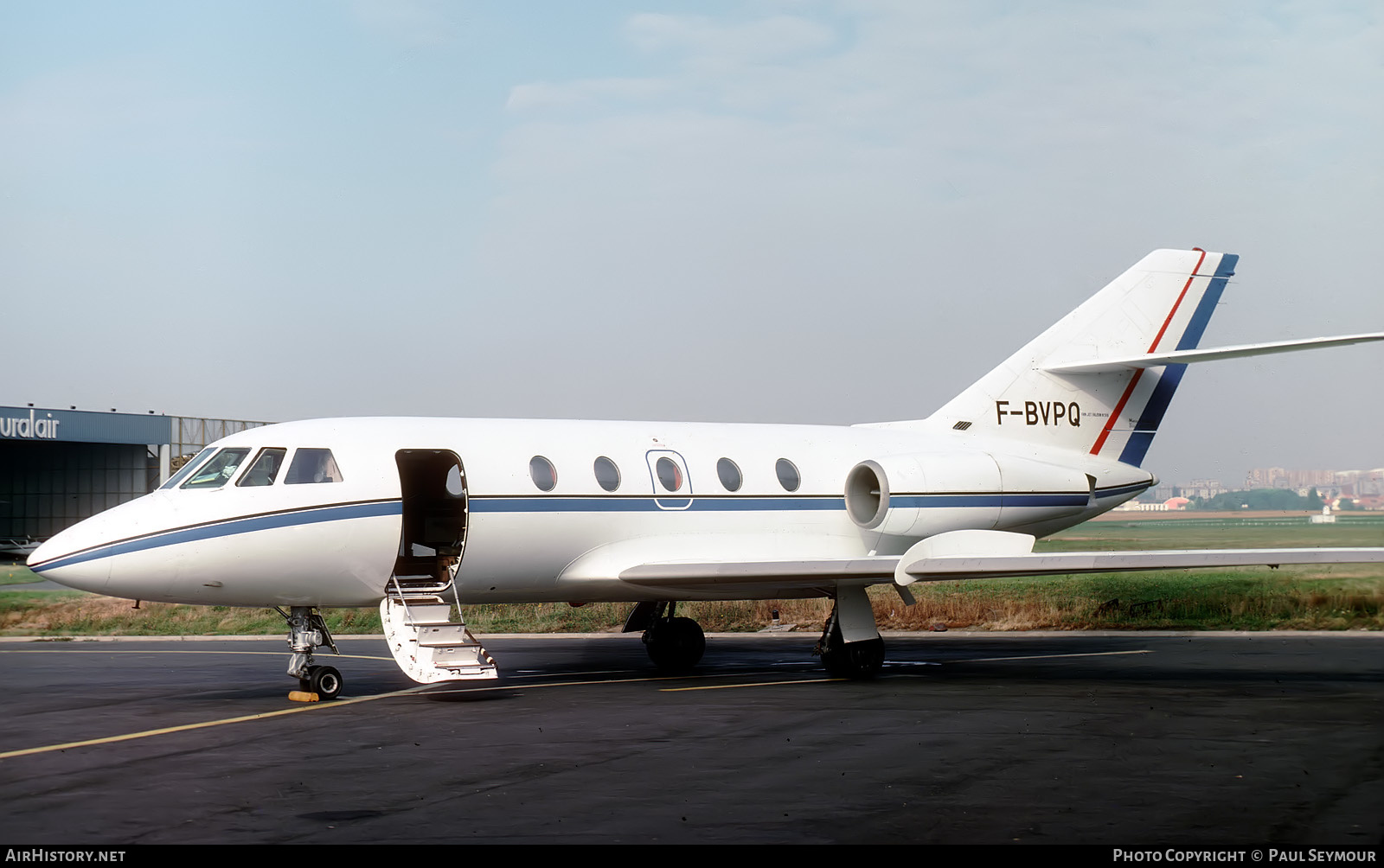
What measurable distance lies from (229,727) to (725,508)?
25.0ft

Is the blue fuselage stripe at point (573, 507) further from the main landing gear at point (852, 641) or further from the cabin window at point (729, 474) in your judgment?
the main landing gear at point (852, 641)

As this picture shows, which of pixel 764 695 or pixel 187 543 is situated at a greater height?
pixel 187 543

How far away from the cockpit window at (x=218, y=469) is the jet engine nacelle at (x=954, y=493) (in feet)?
28.2

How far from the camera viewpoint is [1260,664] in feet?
59.4

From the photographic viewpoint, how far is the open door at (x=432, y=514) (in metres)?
16.6

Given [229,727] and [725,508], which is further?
[725,508]

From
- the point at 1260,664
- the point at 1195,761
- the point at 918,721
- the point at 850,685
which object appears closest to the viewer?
the point at 1195,761

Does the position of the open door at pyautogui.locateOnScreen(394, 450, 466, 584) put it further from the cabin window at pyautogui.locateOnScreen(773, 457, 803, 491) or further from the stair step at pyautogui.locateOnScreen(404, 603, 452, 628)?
the cabin window at pyautogui.locateOnScreen(773, 457, 803, 491)

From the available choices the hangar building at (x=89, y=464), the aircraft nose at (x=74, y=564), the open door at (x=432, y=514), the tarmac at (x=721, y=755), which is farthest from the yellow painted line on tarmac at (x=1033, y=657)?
the hangar building at (x=89, y=464)

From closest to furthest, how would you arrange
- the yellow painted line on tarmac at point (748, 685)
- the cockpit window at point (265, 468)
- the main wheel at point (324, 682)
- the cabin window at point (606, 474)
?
the main wheel at point (324, 682)
the cockpit window at point (265, 468)
the yellow painted line on tarmac at point (748, 685)
the cabin window at point (606, 474)

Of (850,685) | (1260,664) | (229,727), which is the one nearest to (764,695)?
(850,685)

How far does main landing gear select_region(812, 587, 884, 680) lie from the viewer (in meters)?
18.0
